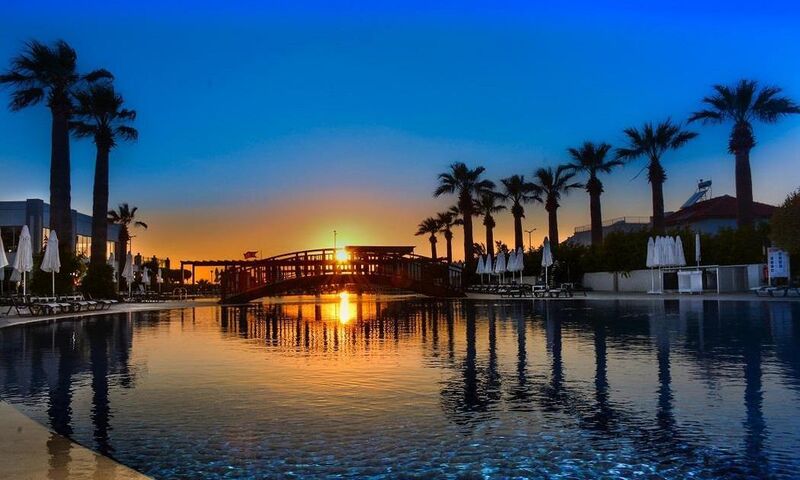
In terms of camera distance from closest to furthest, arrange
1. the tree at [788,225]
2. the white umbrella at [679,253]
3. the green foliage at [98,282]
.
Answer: the tree at [788,225], the green foliage at [98,282], the white umbrella at [679,253]

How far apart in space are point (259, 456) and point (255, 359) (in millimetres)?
6675

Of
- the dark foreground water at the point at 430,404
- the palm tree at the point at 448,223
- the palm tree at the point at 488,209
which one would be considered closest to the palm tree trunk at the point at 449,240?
the palm tree at the point at 448,223

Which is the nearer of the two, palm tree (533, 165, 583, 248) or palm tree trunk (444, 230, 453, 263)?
palm tree (533, 165, 583, 248)

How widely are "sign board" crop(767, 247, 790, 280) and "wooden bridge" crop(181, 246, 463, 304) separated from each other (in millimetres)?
19644

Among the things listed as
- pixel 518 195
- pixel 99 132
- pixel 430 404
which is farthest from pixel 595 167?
pixel 430 404

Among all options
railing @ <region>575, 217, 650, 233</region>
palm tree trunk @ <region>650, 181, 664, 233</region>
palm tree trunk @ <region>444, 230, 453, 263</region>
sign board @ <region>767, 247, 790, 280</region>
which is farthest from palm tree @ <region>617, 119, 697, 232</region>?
palm tree trunk @ <region>444, 230, 453, 263</region>

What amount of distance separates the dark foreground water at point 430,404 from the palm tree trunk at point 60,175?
21.1 metres

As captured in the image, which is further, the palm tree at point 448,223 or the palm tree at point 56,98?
the palm tree at point 448,223

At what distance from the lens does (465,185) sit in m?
64.8

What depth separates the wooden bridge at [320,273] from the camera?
4200 centimetres

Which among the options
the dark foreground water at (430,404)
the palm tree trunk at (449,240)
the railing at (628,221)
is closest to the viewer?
the dark foreground water at (430,404)

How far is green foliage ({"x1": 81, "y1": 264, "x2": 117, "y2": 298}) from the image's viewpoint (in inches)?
1427

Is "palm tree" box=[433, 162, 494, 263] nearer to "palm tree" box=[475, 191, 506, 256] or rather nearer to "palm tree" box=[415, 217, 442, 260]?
"palm tree" box=[475, 191, 506, 256]

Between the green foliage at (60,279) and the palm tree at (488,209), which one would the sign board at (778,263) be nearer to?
the green foliage at (60,279)
